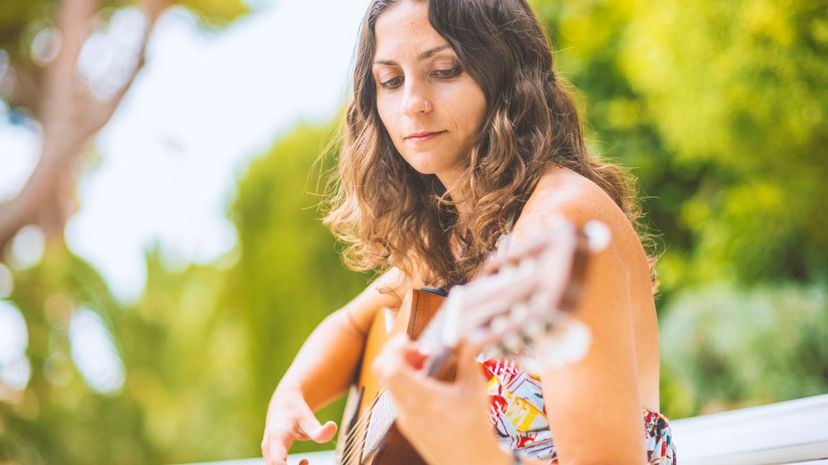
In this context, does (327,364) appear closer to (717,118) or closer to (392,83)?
(392,83)

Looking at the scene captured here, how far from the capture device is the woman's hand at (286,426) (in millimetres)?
1465

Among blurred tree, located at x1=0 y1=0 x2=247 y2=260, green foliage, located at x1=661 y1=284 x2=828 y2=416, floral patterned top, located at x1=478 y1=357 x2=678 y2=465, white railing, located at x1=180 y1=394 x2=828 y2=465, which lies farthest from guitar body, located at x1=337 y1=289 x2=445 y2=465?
blurred tree, located at x1=0 y1=0 x2=247 y2=260

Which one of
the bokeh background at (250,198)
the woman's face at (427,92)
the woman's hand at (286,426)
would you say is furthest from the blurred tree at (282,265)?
the woman's face at (427,92)

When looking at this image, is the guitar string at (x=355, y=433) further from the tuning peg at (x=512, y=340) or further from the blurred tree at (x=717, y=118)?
the blurred tree at (x=717, y=118)

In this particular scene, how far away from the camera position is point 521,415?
112 cm

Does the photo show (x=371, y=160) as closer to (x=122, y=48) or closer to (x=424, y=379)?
(x=424, y=379)

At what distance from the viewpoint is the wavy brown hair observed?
1202 millimetres

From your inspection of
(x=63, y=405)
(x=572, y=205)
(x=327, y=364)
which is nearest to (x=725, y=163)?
(x=327, y=364)

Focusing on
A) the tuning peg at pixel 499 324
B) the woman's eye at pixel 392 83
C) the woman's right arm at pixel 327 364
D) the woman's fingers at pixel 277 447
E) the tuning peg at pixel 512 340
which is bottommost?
the woman's fingers at pixel 277 447

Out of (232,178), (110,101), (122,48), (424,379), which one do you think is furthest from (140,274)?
(424,379)

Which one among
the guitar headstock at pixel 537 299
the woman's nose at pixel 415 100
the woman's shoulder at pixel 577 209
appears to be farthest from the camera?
the woman's nose at pixel 415 100

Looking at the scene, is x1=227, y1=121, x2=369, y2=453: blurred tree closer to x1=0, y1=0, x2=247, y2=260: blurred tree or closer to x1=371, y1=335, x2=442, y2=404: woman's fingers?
x1=0, y1=0, x2=247, y2=260: blurred tree

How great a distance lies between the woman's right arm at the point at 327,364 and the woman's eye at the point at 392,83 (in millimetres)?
390

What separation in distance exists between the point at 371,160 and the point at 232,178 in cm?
268
